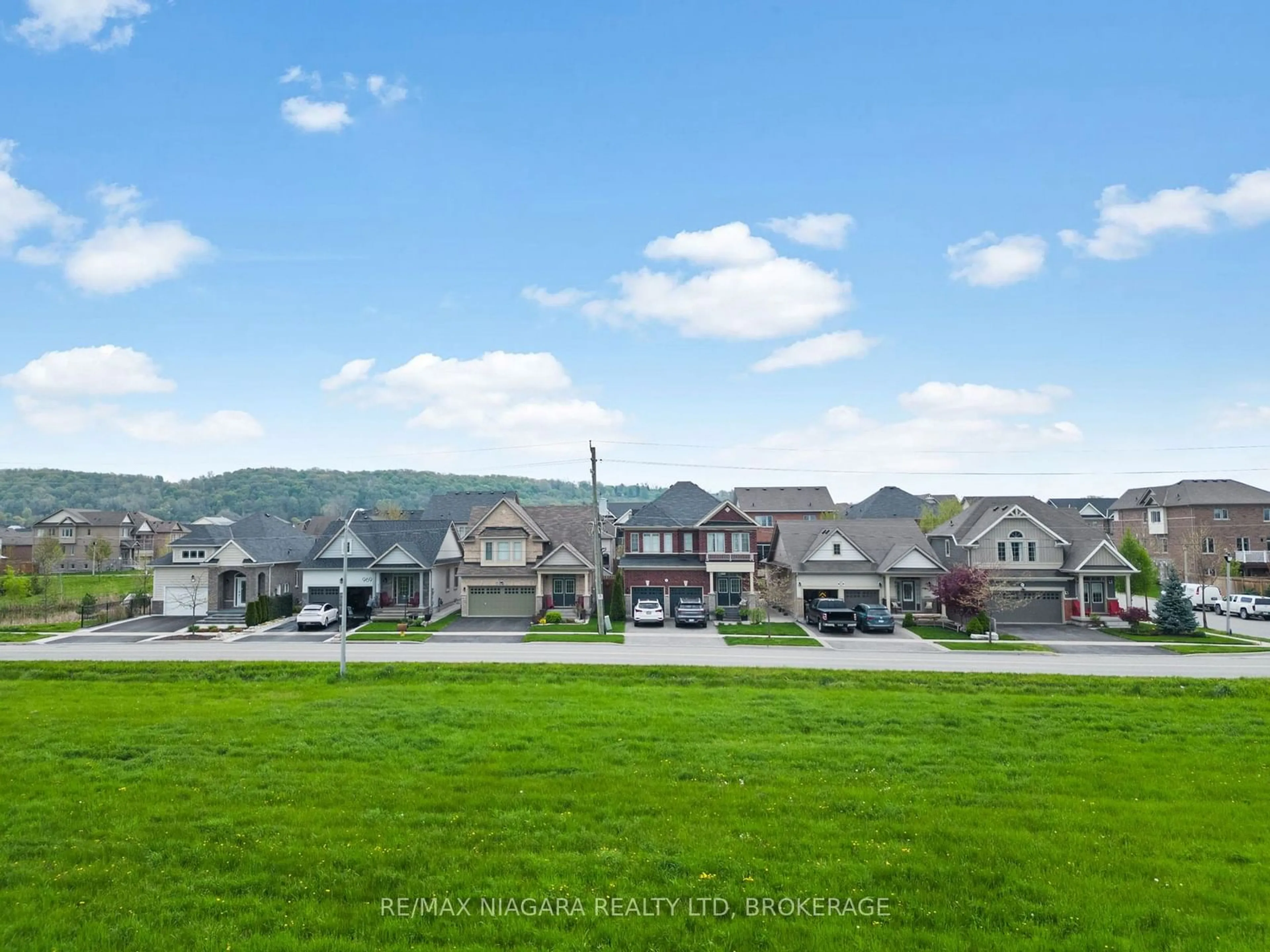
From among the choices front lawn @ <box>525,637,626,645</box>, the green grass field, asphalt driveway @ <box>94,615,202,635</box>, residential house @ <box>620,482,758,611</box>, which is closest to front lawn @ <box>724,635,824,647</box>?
front lawn @ <box>525,637,626,645</box>

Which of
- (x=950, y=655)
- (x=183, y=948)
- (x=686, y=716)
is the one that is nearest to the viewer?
(x=183, y=948)

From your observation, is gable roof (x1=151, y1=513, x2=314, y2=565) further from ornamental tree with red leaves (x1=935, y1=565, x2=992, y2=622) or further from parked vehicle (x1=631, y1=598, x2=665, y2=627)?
ornamental tree with red leaves (x1=935, y1=565, x2=992, y2=622)

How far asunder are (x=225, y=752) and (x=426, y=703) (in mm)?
5367

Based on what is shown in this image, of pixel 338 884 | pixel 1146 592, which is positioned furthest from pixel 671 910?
pixel 1146 592

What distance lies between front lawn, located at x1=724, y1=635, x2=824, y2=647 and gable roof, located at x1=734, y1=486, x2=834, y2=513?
40.2 meters

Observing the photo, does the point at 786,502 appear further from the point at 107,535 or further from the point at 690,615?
the point at 107,535

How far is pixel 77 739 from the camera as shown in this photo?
15211 mm

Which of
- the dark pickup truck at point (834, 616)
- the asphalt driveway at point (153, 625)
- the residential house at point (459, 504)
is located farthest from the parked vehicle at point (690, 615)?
the asphalt driveway at point (153, 625)

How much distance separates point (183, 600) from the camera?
45750 mm

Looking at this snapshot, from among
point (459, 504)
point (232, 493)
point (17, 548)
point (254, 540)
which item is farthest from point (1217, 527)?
point (232, 493)

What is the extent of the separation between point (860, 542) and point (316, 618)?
33.5 meters

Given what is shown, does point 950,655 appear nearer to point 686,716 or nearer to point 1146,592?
point 686,716

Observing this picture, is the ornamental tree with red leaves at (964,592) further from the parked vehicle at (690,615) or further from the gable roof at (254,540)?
the gable roof at (254,540)

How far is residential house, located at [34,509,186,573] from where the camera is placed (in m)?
99.9
